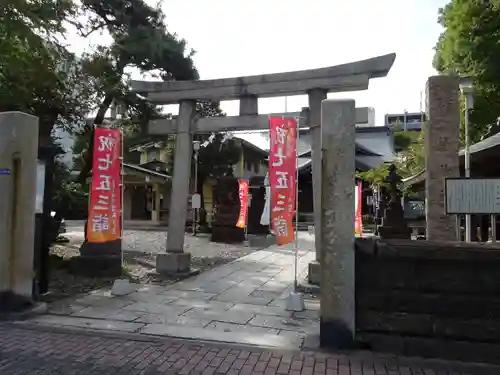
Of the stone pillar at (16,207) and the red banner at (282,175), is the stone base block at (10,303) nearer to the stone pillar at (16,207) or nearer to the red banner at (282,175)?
the stone pillar at (16,207)

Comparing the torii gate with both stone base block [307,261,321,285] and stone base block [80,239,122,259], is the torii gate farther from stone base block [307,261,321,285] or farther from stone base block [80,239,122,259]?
stone base block [80,239,122,259]

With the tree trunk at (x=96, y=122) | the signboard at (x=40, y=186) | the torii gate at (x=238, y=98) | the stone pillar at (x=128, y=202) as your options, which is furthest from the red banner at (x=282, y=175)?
the stone pillar at (x=128, y=202)

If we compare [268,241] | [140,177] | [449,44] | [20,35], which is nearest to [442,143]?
[20,35]

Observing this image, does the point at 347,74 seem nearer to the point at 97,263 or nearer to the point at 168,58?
the point at 168,58

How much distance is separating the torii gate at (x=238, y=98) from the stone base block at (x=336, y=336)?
10.8ft

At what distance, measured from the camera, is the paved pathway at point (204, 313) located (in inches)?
225

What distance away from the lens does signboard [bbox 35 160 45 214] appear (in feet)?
23.5

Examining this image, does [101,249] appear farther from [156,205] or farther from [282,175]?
[156,205]

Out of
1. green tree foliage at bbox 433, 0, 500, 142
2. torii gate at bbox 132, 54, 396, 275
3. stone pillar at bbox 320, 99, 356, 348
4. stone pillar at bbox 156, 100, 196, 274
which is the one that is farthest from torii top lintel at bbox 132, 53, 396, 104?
green tree foliage at bbox 433, 0, 500, 142

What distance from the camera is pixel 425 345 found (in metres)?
4.81

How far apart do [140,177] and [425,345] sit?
27184mm

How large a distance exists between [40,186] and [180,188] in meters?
3.34

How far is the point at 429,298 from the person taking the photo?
15.9ft

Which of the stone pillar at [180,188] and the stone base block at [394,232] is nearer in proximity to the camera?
the stone pillar at [180,188]
